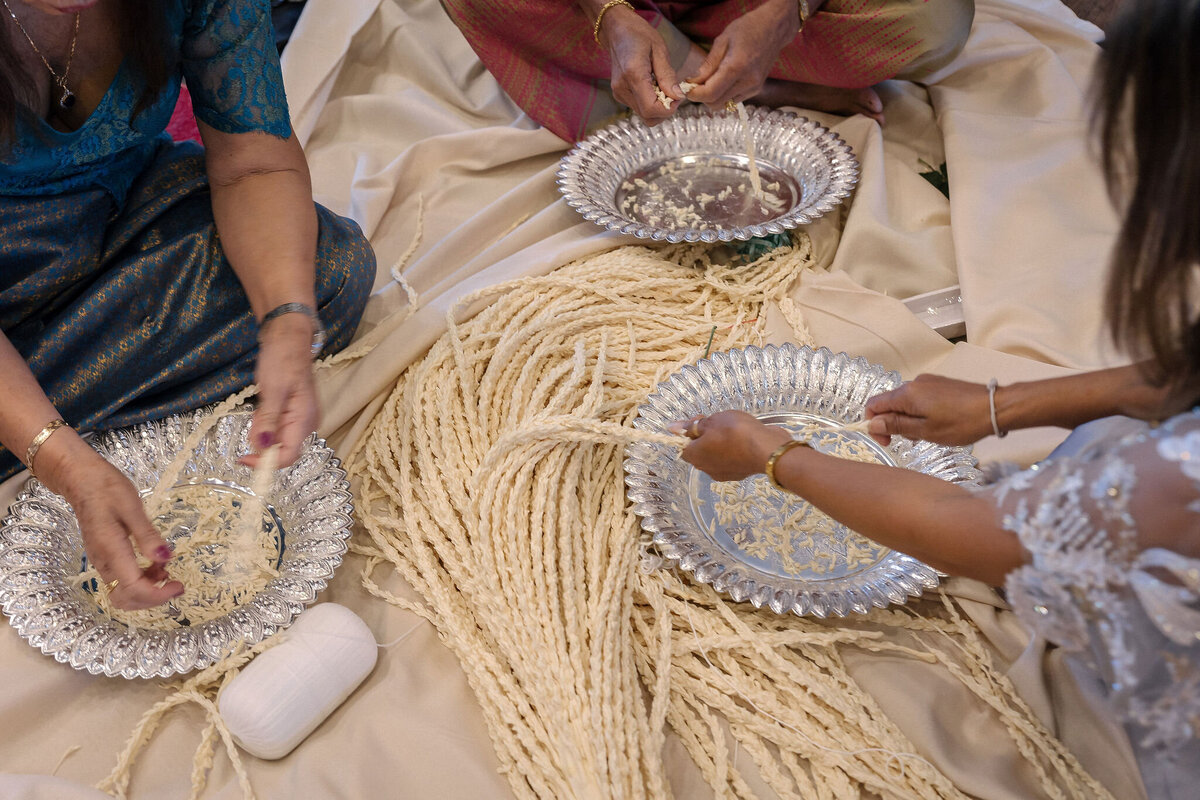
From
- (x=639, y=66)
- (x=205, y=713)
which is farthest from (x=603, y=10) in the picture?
(x=205, y=713)

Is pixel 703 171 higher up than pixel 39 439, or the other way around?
pixel 39 439

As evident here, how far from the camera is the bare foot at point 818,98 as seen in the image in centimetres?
208

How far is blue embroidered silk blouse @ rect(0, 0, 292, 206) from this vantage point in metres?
1.30

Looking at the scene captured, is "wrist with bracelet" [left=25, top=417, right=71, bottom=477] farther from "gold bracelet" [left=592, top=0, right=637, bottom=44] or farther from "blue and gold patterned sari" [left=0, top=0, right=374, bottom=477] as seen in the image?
"gold bracelet" [left=592, top=0, right=637, bottom=44]

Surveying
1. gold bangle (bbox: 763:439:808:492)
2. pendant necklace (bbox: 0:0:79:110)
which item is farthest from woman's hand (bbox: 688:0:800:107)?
pendant necklace (bbox: 0:0:79:110)

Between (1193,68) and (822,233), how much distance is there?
43.2 inches

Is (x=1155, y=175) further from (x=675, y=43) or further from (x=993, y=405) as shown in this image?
(x=675, y=43)

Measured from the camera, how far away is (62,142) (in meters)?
1.30

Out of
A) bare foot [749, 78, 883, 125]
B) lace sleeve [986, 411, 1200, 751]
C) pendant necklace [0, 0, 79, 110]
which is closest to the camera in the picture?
lace sleeve [986, 411, 1200, 751]

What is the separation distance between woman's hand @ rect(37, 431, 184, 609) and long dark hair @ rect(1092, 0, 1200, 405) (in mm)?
1008

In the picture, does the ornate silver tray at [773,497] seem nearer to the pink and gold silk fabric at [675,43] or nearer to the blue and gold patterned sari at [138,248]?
the blue and gold patterned sari at [138,248]

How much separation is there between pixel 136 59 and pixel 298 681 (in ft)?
2.84

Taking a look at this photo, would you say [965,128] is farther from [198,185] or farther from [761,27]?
[198,185]

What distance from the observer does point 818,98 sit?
211cm
